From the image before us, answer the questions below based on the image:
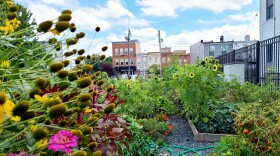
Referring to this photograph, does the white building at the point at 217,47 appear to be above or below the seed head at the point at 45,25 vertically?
above

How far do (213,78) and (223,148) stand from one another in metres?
2.16

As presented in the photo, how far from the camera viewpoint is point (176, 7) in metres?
10.2

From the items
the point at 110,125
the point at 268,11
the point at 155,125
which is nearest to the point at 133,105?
Answer: the point at 155,125

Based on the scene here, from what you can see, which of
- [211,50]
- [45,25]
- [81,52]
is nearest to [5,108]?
[45,25]

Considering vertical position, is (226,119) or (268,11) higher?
(268,11)

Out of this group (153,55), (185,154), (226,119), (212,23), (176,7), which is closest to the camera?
(185,154)

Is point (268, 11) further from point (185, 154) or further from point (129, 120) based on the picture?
point (129, 120)

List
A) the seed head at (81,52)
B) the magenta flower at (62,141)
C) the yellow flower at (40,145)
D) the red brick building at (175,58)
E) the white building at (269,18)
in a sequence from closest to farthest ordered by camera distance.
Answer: the yellow flower at (40,145) → the magenta flower at (62,141) → the seed head at (81,52) → the white building at (269,18) → the red brick building at (175,58)

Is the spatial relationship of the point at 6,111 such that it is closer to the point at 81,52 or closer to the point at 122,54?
the point at 81,52

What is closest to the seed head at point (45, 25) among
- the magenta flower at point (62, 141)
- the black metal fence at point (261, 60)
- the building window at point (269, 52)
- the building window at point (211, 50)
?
the magenta flower at point (62, 141)

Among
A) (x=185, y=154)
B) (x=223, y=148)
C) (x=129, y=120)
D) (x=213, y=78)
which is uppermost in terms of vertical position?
(x=213, y=78)

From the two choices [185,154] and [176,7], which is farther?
[176,7]

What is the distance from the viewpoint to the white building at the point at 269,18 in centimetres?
995

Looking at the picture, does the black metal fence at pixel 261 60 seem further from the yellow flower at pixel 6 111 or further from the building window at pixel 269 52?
the yellow flower at pixel 6 111
